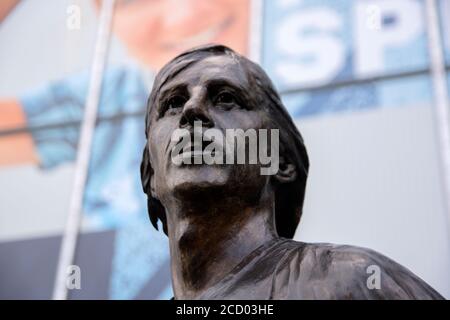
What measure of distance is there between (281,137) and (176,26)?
10.4 meters

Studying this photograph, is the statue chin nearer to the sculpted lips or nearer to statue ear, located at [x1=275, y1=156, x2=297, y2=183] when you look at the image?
the sculpted lips

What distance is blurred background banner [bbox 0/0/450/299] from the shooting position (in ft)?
37.6

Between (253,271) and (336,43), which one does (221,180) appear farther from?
(336,43)

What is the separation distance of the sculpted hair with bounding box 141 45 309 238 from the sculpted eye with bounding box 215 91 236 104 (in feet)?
0.41

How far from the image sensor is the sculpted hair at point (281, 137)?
12.2 ft

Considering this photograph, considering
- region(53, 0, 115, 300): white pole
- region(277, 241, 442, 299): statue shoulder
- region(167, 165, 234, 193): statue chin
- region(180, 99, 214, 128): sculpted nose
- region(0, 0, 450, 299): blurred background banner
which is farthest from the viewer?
region(53, 0, 115, 300): white pole

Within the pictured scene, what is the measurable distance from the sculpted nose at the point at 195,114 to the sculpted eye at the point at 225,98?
0.42 feet

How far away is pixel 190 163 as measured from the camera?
334 centimetres

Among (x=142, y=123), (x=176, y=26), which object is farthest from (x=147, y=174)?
(x=176, y=26)

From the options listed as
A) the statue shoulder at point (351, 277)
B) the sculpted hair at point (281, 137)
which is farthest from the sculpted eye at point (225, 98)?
the statue shoulder at point (351, 277)

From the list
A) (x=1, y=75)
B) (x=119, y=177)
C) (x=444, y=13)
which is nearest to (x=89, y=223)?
(x=119, y=177)

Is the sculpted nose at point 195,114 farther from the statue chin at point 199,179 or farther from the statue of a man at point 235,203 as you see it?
the statue chin at point 199,179

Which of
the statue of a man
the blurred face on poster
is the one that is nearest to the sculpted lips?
the statue of a man

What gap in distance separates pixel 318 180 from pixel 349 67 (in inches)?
75.4
